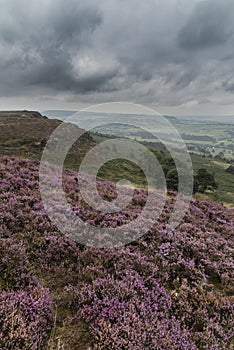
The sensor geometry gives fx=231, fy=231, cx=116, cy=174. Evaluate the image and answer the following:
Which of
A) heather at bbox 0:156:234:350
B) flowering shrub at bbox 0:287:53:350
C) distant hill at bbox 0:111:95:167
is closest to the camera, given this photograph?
flowering shrub at bbox 0:287:53:350

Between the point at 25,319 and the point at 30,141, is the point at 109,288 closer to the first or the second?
the point at 25,319

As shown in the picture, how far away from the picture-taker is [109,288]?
5.41 meters

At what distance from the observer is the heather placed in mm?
4270

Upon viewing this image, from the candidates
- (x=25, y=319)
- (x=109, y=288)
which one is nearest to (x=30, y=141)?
(x=109, y=288)

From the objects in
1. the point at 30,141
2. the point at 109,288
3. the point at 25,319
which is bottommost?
the point at 109,288

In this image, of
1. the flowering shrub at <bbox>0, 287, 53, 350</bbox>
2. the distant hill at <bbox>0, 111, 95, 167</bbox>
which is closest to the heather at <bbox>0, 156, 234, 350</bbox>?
the flowering shrub at <bbox>0, 287, 53, 350</bbox>

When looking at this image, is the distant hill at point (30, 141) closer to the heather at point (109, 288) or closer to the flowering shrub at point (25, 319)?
the heather at point (109, 288)

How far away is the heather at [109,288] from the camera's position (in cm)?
427

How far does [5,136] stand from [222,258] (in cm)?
7360

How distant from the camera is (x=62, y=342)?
13.7 ft

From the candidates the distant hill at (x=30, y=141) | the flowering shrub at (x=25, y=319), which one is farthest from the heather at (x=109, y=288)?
the distant hill at (x=30, y=141)

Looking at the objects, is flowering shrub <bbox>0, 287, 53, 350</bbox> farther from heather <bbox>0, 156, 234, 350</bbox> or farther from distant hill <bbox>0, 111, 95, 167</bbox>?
distant hill <bbox>0, 111, 95, 167</bbox>

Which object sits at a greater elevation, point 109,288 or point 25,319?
point 25,319

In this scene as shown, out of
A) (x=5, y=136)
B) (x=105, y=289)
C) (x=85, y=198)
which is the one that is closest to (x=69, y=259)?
(x=105, y=289)
